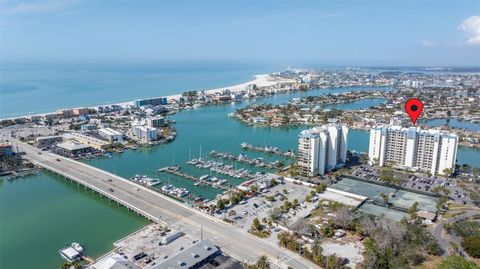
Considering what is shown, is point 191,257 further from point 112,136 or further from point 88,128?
point 88,128

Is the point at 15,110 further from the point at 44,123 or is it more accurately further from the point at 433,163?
the point at 433,163

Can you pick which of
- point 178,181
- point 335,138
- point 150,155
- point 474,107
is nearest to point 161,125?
point 150,155

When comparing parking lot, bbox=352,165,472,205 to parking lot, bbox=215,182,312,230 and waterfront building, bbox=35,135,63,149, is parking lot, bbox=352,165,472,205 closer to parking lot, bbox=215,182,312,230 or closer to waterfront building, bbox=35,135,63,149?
parking lot, bbox=215,182,312,230

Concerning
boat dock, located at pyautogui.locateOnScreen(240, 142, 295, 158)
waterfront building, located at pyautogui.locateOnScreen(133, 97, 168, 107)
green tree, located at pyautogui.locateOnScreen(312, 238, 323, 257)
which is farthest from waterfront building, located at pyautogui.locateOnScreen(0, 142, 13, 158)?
waterfront building, located at pyautogui.locateOnScreen(133, 97, 168, 107)

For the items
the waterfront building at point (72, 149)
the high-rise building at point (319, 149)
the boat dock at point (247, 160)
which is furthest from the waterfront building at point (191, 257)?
the waterfront building at point (72, 149)

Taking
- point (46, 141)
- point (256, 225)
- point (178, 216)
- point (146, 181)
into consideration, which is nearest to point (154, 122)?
point (46, 141)

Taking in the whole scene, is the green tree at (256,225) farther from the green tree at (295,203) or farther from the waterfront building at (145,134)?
the waterfront building at (145,134)
